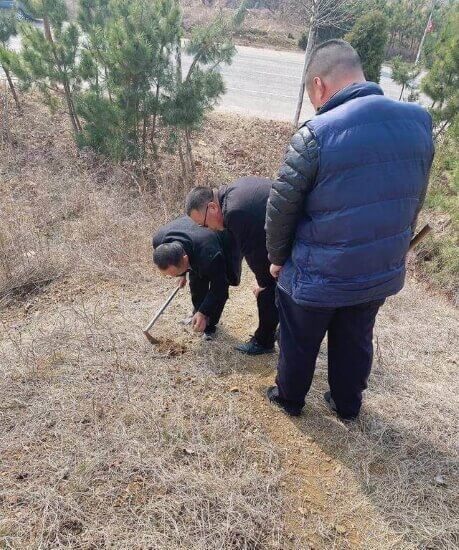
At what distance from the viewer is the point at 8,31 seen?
7031 millimetres

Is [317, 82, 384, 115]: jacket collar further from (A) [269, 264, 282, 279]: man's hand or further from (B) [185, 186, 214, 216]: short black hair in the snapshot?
(B) [185, 186, 214, 216]: short black hair

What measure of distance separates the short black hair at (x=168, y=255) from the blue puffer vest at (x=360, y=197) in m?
0.80

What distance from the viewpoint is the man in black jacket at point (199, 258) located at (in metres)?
2.33

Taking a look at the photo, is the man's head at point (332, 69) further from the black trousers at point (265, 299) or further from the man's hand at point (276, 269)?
the black trousers at point (265, 299)

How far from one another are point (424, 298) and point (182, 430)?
2.78 meters

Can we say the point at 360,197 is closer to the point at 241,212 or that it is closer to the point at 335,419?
the point at 241,212

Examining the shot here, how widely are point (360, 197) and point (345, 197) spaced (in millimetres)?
54

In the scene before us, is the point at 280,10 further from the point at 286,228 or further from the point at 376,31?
the point at 286,228

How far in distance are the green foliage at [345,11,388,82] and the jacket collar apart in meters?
8.41

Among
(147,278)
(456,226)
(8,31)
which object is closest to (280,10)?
(8,31)

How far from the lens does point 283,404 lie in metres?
2.23

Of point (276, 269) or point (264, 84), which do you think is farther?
point (264, 84)

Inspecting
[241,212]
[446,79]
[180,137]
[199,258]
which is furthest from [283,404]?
[446,79]

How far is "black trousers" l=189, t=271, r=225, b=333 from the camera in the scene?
106 inches
